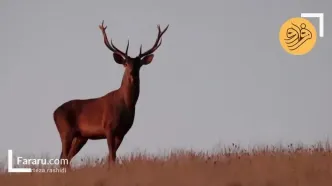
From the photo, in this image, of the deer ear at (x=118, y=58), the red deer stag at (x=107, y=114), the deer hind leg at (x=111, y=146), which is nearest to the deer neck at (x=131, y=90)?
the red deer stag at (x=107, y=114)

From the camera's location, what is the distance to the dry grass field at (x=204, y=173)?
665 cm

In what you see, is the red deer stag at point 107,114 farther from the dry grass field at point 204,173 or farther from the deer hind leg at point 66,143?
the dry grass field at point 204,173

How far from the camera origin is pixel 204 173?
7141 millimetres

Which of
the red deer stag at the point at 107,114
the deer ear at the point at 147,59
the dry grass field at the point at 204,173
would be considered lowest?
the dry grass field at the point at 204,173

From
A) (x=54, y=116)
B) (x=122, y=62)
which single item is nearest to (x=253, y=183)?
(x=122, y=62)

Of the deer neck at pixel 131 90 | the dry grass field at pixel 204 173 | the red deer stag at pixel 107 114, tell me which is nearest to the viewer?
the dry grass field at pixel 204 173

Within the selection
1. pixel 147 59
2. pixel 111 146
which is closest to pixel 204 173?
pixel 111 146

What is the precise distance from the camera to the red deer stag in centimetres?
1017

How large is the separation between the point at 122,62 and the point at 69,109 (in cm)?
144

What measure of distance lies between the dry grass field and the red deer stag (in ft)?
4.06

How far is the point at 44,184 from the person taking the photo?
720cm

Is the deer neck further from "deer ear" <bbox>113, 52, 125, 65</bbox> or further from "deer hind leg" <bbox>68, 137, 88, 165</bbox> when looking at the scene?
"deer hind leg" <bbox>68, 137, 88, 165</bbox>

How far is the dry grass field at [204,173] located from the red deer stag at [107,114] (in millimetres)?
1239

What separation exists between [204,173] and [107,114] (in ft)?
11.9
